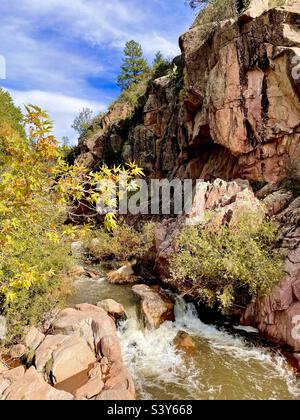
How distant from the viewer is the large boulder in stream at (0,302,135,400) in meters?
6.30

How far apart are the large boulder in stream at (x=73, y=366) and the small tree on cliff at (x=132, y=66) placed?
36.8 m

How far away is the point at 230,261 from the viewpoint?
373 inches

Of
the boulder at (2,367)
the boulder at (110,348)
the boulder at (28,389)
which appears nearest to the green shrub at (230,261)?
the boulder at (110,348)

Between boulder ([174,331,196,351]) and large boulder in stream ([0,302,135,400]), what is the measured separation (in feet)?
7.56

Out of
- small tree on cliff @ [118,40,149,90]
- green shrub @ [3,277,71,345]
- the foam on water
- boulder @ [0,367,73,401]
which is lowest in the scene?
the foam on water

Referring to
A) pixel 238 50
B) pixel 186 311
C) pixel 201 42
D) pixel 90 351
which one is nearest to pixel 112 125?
pixel 201 42

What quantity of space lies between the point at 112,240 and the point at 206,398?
13154 mm

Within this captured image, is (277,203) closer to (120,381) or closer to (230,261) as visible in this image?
(230,261)

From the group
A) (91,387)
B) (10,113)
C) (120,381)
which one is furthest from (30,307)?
(10,113)

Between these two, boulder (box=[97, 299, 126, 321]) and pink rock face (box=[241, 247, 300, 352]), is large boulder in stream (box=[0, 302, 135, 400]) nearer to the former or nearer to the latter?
boulder (box=[97, 299, 126, 321])

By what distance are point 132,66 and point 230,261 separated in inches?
1476

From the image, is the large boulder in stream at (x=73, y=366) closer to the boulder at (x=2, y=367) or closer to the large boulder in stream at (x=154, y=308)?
the boulder at (x=2, y=367)

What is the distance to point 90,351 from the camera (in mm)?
7930

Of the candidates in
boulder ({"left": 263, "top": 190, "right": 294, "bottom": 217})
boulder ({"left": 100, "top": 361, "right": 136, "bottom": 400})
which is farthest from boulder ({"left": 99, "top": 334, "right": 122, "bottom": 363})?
boulder ({"left": 263, "top": 190, "right": 294, "bottom": 217})
